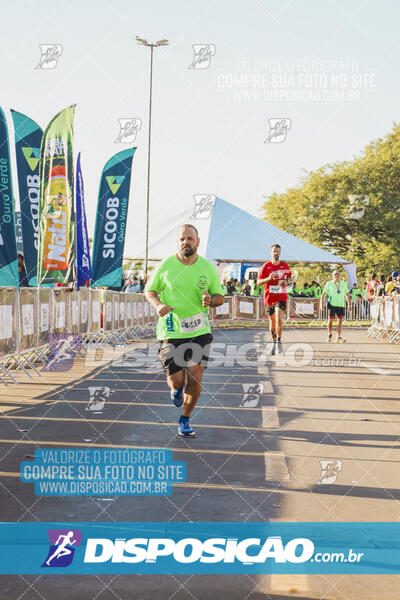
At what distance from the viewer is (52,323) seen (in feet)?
49.9

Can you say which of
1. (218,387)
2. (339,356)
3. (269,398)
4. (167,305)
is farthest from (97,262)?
(167,305)

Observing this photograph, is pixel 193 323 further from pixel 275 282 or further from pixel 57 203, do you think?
pixel 57 203

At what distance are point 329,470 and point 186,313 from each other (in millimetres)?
2190

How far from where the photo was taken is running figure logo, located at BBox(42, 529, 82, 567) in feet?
13.9

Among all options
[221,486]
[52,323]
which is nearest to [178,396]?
[221,486]

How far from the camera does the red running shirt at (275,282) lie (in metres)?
16.1

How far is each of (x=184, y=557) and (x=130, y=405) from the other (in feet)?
19.5

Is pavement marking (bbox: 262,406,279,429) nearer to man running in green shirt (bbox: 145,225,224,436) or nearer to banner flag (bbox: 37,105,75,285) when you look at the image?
man running in green shirt (bbox: 145,225,224,436)

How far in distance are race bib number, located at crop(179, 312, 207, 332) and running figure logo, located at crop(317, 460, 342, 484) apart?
1863 mm

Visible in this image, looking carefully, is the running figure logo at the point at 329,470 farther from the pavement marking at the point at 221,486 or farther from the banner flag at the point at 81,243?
the banner flag at the point at 81,243

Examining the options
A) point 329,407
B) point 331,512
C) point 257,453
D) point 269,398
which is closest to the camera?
point 331,512

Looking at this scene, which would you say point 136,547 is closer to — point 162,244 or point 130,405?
point 130,405

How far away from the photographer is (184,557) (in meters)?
4.34

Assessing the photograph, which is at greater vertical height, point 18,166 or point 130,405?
point 18,166
